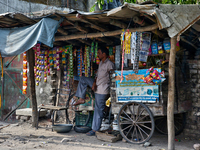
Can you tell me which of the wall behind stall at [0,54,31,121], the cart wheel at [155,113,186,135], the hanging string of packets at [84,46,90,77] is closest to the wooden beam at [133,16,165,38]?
the cart wheel at [155,113,186,135]

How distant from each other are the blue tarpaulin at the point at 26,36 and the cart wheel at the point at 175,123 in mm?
3347

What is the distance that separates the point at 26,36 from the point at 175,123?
13.8ft

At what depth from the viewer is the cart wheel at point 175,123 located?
18.6ft

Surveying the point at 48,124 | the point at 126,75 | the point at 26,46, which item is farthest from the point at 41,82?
the point at 126,75

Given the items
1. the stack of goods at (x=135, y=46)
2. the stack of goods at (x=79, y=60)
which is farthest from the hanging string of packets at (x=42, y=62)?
the stack of goods at (x=135, y=46)

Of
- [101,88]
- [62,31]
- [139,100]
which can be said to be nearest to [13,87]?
[62,31]

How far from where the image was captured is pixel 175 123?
5.93 m

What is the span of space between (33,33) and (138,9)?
7.33ft

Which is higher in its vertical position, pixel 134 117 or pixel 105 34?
pixel 105 34

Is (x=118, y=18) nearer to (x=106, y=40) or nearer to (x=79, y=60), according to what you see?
(x=106, y=40)

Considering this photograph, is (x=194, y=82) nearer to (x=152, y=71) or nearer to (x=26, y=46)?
(x=152, y=71)

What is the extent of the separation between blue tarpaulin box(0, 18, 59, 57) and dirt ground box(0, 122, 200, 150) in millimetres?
1985

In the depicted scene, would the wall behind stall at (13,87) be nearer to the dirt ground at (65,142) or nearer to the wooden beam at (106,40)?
the dirt ground at (65,142)

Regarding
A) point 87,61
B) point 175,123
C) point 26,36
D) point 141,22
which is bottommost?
point 175,123
